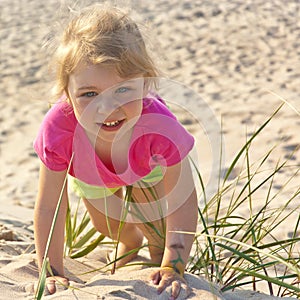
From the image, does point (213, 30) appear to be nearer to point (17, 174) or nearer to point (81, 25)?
point (17, 174)

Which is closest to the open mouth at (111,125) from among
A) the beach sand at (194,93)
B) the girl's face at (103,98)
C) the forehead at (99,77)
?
the girl's face at (103,98)

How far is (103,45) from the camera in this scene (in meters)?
2.19

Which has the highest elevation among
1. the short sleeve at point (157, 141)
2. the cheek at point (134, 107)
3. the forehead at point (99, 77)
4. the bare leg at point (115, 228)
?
the forehead at point (99, 77)

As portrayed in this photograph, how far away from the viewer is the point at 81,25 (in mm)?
2305

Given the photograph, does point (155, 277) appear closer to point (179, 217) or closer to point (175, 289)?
point (175, 289)

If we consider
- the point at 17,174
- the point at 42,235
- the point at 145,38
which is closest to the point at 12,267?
the point at 42,235

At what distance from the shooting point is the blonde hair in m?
2.18

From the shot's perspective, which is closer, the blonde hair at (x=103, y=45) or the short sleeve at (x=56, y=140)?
the blonde hair at (x=103, y=45)

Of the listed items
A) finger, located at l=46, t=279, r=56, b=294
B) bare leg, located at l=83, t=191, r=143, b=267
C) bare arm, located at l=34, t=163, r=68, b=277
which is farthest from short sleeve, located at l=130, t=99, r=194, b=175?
finger, located at l=46, t=279, r=56, b=294

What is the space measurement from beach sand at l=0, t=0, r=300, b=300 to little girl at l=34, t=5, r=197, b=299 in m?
0.12

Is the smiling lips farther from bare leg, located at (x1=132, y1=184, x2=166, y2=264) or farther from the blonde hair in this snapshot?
bare leg, located at (x1=132, y1=184, x2=166, y2=264)

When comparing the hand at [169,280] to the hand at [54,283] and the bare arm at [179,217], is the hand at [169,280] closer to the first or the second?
the bare arm at [179,217]

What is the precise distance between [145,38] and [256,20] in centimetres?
510

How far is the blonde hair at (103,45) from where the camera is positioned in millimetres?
2180
